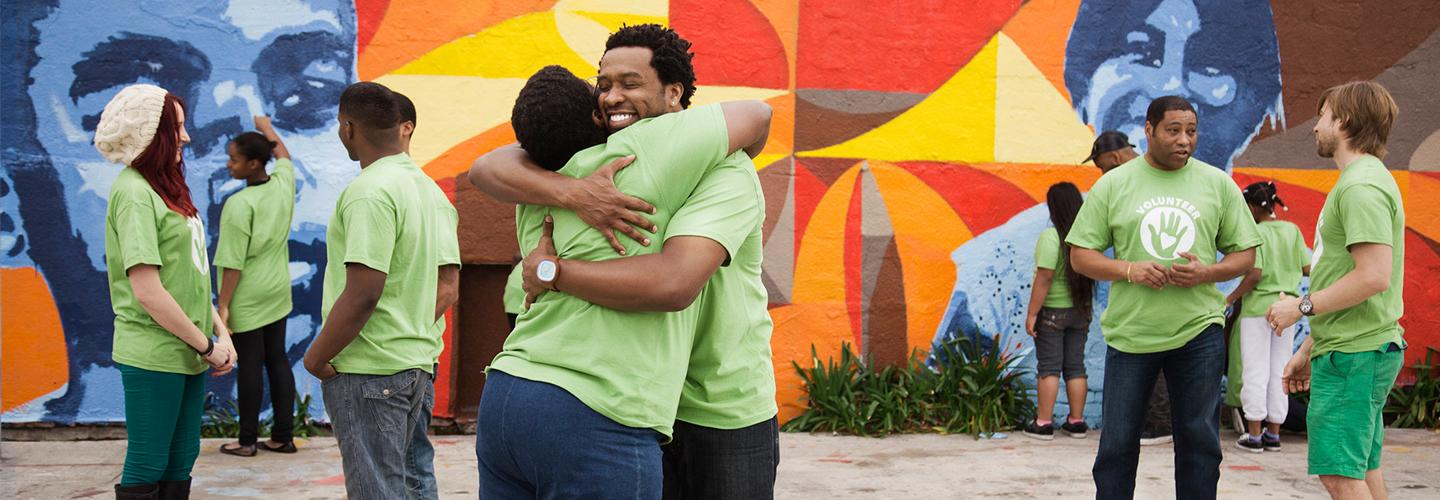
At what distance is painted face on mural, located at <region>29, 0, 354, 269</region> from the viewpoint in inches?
279

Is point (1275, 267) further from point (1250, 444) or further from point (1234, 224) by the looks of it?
point (1234, 224)

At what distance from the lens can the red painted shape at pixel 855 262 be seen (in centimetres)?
769

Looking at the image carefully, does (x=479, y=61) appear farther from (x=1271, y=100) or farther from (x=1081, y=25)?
(x=1271, y=100)

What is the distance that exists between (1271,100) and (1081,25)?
146 centimetres

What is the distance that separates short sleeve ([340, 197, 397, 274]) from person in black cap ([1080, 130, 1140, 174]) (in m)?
4.97

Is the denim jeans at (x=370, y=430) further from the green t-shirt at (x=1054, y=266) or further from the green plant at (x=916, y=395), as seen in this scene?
the green t-shirt at (x=1054, y=266)

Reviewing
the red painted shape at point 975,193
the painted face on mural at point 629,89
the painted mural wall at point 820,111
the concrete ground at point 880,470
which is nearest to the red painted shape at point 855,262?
the painted mural wall at point 820,111

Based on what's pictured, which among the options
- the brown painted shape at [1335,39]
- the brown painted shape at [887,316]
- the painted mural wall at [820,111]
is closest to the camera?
the painted mural wall at [820,111]

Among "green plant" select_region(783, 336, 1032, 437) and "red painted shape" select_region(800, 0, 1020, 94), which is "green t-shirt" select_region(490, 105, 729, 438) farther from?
"red painted shape" select_region(800, 0, 1020, 94)

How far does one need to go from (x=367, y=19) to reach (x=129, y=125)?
347cm

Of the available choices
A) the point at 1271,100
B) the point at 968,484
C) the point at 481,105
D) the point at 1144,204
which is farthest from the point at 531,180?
the point at 1271,100

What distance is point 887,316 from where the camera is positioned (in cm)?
775

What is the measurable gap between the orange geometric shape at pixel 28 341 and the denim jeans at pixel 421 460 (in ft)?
14.4

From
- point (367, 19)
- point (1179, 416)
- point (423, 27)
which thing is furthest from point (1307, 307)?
point (367, 19)
